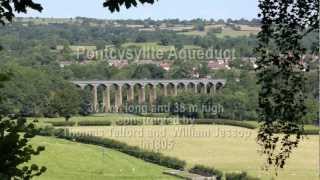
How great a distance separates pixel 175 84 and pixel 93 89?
12919 mm

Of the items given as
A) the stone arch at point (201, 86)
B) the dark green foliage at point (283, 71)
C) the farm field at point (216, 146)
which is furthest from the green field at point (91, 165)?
the stone arch at point (201, 86)

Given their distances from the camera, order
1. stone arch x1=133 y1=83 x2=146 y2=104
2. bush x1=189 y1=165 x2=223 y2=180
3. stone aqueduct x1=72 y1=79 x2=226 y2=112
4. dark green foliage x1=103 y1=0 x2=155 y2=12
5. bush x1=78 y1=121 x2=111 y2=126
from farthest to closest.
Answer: stone aqueduct x1=72 y1=79 x2=226 y2=112
stone arch x1=133 y1=83 x2=146 y2=104
bush x1=78 y1=121 x2=111 y2=126
bush x1=189 y1=165 x2=223 y2=180
dark green foliage x1=103 y1=0 x2=155 y2=12

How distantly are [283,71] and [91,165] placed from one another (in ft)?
105

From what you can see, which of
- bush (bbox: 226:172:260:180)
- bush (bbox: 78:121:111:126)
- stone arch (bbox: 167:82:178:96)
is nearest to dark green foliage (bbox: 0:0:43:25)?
bush (bbox: 226:172:260:180)

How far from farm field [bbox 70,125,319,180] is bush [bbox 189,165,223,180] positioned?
158 cm

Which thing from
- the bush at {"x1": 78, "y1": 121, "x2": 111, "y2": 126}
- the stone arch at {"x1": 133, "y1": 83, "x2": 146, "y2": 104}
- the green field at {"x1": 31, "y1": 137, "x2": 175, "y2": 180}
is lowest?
the bush at {"x1": 78, "y1": 121, "x2": 111, "y2": 126}

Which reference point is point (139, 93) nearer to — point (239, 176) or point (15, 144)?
point (239, 176)

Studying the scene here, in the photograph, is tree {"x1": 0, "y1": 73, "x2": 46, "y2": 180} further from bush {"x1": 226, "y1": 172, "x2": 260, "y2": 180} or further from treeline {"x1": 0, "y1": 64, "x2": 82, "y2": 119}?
treeline {"x1": 0, "y1": 64, "x2": 82, "y2": 119}

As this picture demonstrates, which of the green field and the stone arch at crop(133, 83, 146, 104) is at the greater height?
the green field

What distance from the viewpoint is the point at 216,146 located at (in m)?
55.1

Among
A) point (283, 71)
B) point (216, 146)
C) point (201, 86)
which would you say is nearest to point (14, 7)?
point (283, 71)

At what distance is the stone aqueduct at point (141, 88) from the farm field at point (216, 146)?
27.3 m

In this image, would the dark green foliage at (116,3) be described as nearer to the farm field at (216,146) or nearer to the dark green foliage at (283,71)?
the dark green foliage at (283,71)

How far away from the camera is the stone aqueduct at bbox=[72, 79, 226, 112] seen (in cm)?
9862
